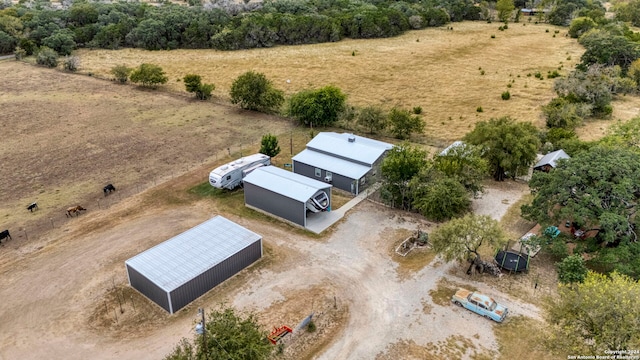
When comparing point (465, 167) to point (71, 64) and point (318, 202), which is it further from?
point (71, 64)

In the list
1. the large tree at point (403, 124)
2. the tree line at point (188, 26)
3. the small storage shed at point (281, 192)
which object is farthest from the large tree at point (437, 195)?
the tree line at point (188, 26)

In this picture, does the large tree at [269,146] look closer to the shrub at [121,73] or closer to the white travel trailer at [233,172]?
the white travel trailer at [233,172]

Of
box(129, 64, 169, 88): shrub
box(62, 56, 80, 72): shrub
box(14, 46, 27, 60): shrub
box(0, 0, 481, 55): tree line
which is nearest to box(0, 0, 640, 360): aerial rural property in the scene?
box(129, 64, 169, 88): shrub

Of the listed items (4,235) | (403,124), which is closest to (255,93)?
(403,124)

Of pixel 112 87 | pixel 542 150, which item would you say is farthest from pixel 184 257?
pixel 112 87

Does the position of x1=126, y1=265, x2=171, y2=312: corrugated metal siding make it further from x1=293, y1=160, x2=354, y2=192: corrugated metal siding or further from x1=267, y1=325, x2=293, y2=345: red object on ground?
x1=293, y1=160, x2=354, y2=192: corrugated metal siding

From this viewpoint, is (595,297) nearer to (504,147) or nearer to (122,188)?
(504,147)
